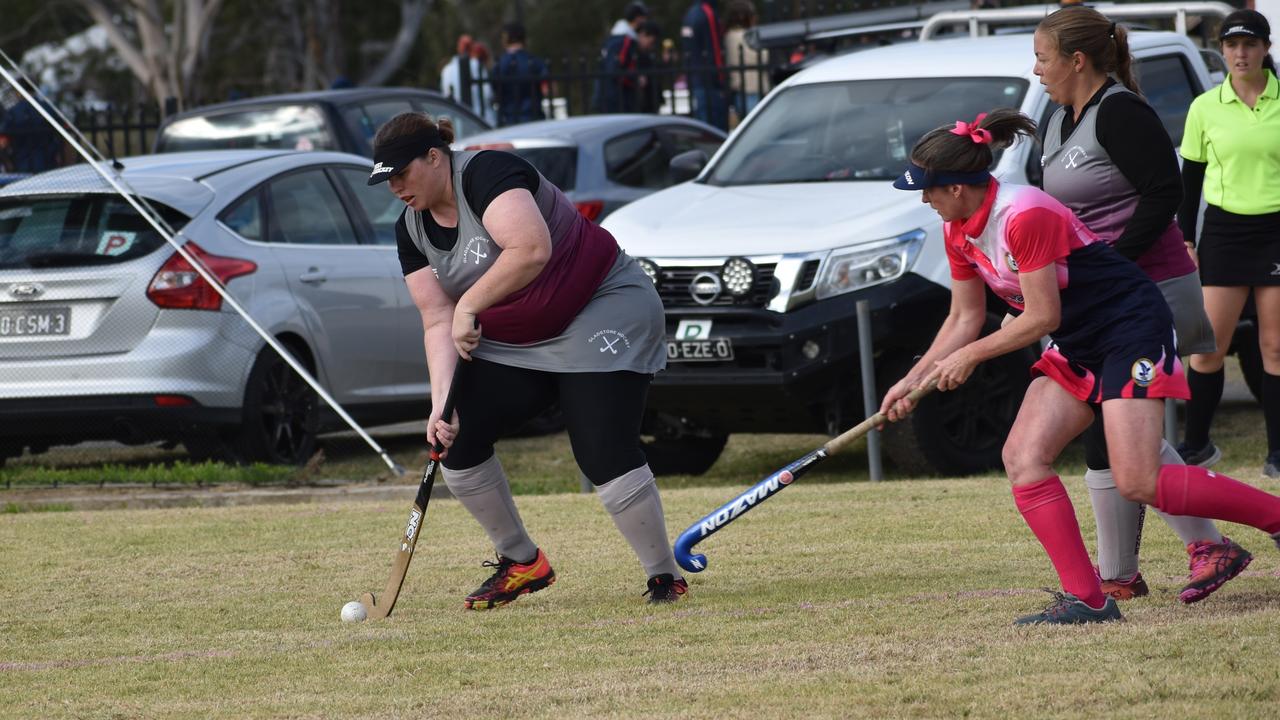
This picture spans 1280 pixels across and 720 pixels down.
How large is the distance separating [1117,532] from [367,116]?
10180 millimetres

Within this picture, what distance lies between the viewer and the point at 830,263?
9297mm

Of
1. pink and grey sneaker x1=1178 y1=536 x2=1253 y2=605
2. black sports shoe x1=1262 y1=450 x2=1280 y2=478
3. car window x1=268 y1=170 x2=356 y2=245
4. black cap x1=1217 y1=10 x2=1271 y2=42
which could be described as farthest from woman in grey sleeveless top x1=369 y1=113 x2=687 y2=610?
car window x1=268 y1=170 x2=356 y2=245

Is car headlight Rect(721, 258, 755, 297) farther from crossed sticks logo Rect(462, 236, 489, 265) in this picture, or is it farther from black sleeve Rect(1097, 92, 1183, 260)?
crossed sticks logo Rect(462, 236, 489, 265)

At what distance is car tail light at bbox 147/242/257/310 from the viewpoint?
10.1m

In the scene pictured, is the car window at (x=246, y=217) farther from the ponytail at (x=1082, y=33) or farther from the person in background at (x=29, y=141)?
the person in background at (x=29, y=141)

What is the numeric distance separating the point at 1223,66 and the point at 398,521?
6266 millimetres

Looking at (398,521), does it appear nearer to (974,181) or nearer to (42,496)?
(42,496)

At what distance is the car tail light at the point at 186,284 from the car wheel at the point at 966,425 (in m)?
3.53

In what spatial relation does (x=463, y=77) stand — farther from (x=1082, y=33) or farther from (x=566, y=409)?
(x=1082, y=33)

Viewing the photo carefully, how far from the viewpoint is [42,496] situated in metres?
9.83

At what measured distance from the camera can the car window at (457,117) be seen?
52.9ft

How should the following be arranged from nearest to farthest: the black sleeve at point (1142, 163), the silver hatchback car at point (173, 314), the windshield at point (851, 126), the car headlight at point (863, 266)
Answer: the black sleeve at point (1142, 163) → the car headlight at point (863, 266) → the silver hatchback car at point (173, 314) → the windshield at point (851, 126)

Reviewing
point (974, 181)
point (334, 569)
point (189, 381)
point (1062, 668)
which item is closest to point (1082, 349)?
point (974, 181)

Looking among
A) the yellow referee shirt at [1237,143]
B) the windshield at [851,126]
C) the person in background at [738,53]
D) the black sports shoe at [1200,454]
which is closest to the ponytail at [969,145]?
the yellow referee shirt at [1237,143]
